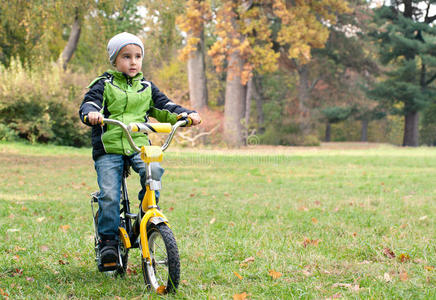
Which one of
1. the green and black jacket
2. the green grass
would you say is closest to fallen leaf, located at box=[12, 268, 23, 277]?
the green grass

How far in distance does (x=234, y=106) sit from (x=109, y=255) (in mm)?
18336

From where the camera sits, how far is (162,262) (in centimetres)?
330

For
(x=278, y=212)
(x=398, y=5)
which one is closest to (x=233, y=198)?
(x=278, y=212)

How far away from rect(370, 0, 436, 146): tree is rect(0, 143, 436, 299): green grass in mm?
19269

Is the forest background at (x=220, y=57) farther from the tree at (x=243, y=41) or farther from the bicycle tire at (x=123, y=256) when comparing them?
the bicycle tire at (x=123, y=256)

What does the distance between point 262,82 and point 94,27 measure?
24569 millimetres

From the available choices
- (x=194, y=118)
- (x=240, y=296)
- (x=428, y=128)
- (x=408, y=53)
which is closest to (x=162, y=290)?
(x=240, y=296)

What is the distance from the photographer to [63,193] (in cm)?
829

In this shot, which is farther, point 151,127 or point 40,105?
point 40,105

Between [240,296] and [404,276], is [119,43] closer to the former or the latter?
[240,296]

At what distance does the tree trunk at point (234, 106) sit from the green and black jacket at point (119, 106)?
55.1 ft

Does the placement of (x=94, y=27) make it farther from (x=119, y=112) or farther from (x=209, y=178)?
(x=119, y=112)

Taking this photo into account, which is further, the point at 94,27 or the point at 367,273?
the point at 94,27

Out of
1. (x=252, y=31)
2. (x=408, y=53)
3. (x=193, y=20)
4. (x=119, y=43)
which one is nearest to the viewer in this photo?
(x=119, y=43)
